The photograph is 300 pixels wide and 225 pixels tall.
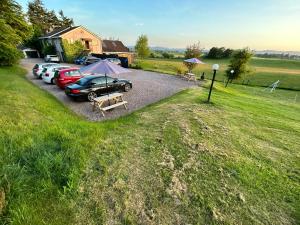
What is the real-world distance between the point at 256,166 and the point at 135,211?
11.5 feet

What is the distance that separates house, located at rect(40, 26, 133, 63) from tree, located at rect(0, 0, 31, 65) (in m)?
13.5

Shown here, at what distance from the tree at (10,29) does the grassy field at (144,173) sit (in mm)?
16413

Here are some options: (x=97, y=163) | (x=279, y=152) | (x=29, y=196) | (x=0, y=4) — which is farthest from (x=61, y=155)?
(x=0, y=4)

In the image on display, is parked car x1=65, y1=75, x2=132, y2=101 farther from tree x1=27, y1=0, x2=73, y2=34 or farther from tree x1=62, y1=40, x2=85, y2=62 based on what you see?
tree x1=27, y1=0, x2=73, y2=34

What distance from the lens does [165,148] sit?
5.39 meters

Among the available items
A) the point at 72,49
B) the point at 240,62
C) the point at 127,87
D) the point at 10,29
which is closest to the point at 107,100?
the point at 127,87

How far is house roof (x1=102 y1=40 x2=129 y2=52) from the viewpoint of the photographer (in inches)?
1669

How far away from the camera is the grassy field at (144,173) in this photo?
3.24 metres

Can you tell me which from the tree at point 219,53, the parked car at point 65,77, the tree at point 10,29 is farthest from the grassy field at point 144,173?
the tree at point 219,53

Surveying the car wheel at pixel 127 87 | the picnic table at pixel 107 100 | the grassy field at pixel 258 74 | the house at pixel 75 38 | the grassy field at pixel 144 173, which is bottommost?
the grassy field at pixel 258 74

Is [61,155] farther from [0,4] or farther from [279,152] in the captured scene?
[0,4]

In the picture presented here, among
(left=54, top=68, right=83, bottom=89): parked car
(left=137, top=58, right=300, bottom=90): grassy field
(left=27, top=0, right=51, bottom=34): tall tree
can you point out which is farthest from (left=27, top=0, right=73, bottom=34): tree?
(left=54, top=68, right=83, bottom=89): parked car

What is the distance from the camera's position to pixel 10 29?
18.3 m

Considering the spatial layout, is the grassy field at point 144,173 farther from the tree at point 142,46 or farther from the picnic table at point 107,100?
the tree at point 142,46
